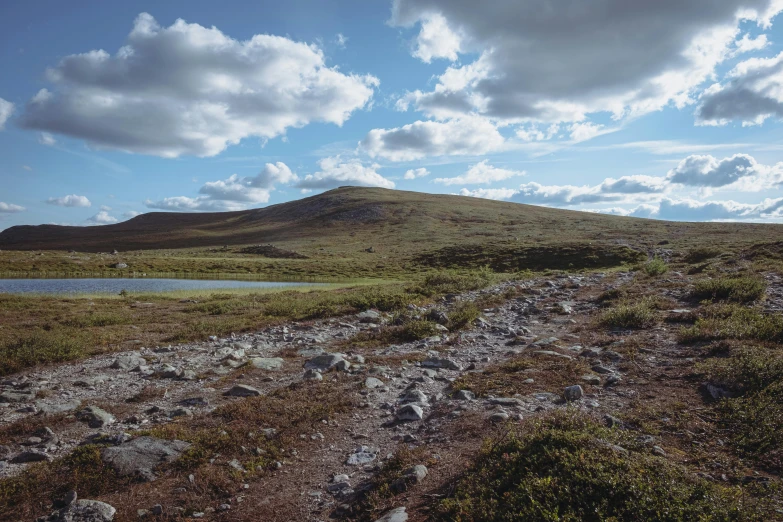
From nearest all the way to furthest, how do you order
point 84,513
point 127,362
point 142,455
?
point 84,513
point 142,455
point 127,362

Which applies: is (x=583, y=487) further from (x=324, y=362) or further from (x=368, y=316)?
(x=368, y=316)

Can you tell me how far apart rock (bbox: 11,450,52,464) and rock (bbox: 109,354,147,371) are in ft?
18.7

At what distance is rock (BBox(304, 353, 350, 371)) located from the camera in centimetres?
1269

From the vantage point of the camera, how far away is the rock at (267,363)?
Result: 13.0m

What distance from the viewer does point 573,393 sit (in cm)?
920

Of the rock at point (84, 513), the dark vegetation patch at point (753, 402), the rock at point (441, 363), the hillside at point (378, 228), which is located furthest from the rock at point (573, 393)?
the hillside at point (378, 228)

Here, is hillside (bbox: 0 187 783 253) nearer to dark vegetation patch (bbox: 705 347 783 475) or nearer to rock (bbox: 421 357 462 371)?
rock (bbox: 421 357 462 371)

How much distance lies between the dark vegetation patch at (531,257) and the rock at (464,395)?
51.7m

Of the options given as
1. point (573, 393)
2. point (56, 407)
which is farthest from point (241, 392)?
point (573, 393)

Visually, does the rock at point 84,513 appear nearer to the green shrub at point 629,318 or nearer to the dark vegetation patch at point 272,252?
the green shrub at point 629,318

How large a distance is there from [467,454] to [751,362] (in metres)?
6.83

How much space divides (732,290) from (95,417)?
A: 78.3 feet

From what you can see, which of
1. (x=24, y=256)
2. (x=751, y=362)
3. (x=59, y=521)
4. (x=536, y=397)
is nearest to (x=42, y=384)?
(x=59, y=521)

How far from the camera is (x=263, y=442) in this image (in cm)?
795
